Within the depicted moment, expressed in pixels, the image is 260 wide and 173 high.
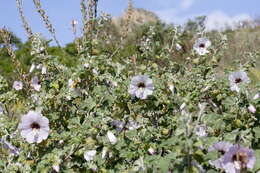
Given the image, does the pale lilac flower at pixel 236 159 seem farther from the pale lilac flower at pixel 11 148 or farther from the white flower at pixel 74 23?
the white flower at pixel 74 23

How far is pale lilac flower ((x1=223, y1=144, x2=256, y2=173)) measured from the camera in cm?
175

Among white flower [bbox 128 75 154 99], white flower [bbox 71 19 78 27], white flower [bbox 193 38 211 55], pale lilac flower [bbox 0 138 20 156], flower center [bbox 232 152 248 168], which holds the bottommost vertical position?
flower center [bbox 232 152 248 168]

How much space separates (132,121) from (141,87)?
32 cm

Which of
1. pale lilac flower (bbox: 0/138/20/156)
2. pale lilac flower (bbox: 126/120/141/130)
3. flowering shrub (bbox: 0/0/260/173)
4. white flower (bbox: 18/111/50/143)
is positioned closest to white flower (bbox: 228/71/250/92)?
flowering shrub (bbox: 0/0/260/173)

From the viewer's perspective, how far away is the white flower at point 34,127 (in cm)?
230

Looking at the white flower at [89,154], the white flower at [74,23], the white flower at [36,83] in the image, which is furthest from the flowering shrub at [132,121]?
the white flower at [74,23]

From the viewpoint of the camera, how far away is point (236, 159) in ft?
6.00

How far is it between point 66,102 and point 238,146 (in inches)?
50.3

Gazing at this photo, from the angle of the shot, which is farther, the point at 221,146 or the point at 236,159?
the point at 221,146

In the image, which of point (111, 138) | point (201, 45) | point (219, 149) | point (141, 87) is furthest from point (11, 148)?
point (201, 45)

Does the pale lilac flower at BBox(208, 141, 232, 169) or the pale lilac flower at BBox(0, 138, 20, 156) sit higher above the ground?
the pale lilac flower at BBox(0, 138, 20, 156)

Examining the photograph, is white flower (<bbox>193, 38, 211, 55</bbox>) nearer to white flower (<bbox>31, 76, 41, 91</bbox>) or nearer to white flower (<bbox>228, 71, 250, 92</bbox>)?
white flower (<bbox>228, 71, 250, 92</bbox>)

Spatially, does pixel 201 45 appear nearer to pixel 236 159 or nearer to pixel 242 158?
pixel 236 159

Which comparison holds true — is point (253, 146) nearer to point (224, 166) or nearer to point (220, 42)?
point (224, 166)
